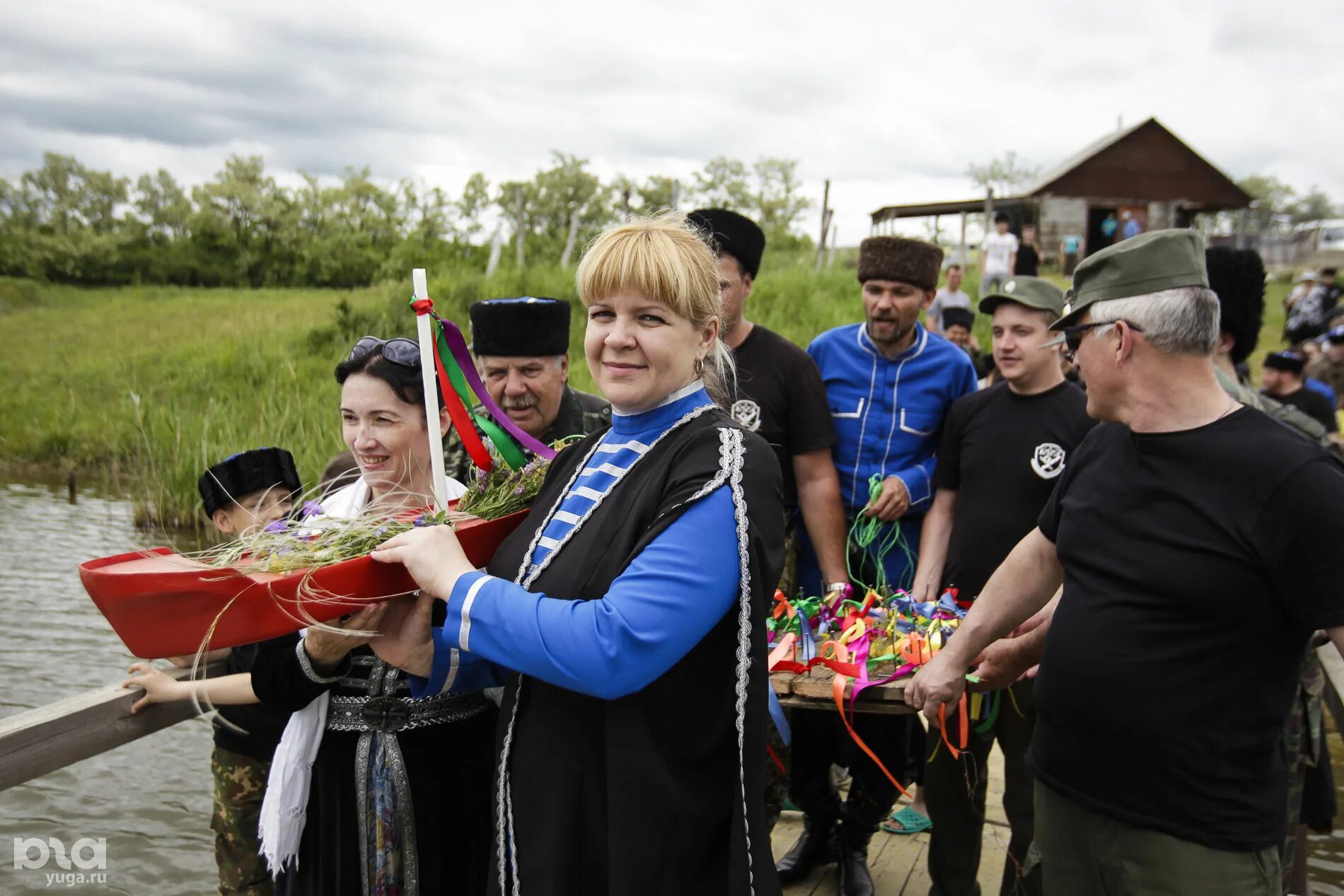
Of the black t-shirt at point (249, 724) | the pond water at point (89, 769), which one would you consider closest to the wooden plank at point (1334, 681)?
the black t-shirt at point (249, 724)

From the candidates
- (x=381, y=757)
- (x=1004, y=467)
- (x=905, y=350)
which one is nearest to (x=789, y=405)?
(x=905, y=350)

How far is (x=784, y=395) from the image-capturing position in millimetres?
3609

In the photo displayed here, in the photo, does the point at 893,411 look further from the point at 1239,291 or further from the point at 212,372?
the point at 212,372

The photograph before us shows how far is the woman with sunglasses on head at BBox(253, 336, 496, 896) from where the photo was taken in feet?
7.43

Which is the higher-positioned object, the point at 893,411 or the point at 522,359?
the point at 522,359

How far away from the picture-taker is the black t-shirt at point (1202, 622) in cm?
191

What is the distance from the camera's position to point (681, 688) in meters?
1.73

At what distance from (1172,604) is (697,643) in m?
1.03

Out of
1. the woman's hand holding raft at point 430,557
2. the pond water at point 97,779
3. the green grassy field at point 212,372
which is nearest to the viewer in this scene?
the woman's hand holding raft at point 430,557

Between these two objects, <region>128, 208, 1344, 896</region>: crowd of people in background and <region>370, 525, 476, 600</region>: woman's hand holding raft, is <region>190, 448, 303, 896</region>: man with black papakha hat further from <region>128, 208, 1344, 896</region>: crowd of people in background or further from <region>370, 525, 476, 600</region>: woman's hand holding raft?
<region>370, 525, 476, 600</region>: woman's hand holding raft

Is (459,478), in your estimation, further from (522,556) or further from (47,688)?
(47,688)

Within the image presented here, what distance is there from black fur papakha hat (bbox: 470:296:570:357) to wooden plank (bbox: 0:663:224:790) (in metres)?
1.34

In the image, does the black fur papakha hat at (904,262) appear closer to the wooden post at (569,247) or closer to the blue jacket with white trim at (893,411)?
the blue jacket with white trim at (893,411)

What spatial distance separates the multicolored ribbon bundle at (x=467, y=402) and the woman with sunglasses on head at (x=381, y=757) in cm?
19
